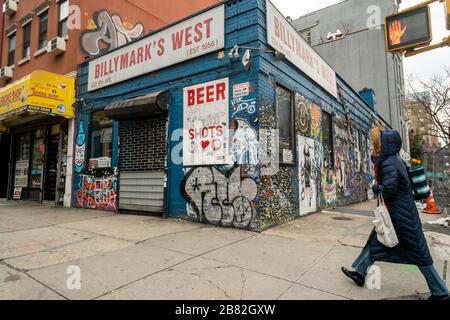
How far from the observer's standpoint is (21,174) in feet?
42.1

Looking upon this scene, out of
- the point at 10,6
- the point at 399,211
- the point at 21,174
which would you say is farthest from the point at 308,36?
the point at 399,211

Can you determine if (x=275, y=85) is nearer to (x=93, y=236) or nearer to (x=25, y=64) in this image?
(x=93, y=236)

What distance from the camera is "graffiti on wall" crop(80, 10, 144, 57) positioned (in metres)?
11.0

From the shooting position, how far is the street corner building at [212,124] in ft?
20.3

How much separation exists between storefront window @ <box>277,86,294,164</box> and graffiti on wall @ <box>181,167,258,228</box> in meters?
1.43

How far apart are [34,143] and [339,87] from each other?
13.0 m

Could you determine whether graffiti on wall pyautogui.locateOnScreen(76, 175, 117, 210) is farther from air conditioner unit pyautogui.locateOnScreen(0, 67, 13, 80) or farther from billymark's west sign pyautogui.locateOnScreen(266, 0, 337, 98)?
air conditioner unit pyautogui.locateOnScreen(0, 67, 13, 80)

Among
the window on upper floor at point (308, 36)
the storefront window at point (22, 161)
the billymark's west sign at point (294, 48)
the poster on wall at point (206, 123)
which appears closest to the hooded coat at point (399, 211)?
the poster on wall at point (206, 123)

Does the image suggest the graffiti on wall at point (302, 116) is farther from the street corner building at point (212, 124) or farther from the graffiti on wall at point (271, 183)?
the graffiti on wall at point (271, 183)

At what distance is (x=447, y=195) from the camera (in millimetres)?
7430
